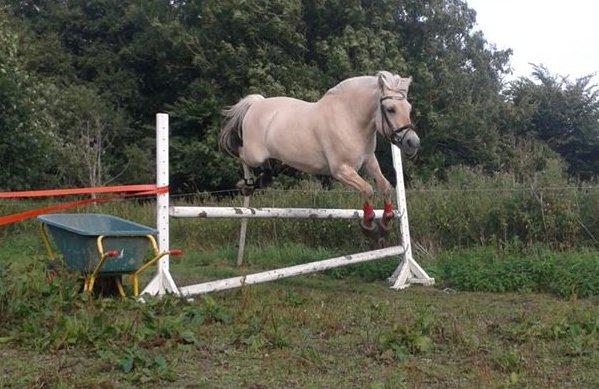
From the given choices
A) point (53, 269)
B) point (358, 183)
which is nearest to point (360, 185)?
point (358, 183)

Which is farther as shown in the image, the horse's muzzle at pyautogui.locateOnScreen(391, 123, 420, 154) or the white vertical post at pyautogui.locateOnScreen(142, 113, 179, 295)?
the horse's muzzle at pyautogui.locateOnScreen(391, 123, 420, 154)

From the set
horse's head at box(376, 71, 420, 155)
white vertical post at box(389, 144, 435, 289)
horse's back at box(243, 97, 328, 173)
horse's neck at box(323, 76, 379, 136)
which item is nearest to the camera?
horse's head at box(376, 71, 420, 155)

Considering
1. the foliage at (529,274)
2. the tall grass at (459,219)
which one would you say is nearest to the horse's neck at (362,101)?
the foliage at (529,274)

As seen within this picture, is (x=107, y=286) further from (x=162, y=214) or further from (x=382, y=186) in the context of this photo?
(x=382, y=186)

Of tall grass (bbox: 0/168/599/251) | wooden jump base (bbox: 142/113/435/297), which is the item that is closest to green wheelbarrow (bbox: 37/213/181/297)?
wooden jump base (bbox: 142/113/435/297)

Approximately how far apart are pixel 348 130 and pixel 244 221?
2.32m

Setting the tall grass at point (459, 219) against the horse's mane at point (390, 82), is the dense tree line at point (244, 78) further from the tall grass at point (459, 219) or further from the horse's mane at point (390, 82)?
the horse's mane at point (390, 82)

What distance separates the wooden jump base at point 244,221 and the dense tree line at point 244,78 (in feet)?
34.4

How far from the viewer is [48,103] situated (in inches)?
732

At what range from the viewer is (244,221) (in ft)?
27.8

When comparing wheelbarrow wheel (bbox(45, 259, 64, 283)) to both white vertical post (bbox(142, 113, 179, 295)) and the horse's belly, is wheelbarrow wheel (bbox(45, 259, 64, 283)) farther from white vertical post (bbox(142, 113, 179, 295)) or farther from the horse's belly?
the horse's belly

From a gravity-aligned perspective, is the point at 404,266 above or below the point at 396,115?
below

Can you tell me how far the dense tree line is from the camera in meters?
20.6

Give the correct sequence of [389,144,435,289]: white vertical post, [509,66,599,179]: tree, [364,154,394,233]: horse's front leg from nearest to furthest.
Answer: [364,154,394,233]: horse's front leg
[389,144,435,289]: white vertical post
[509,66,599,179]: tree
